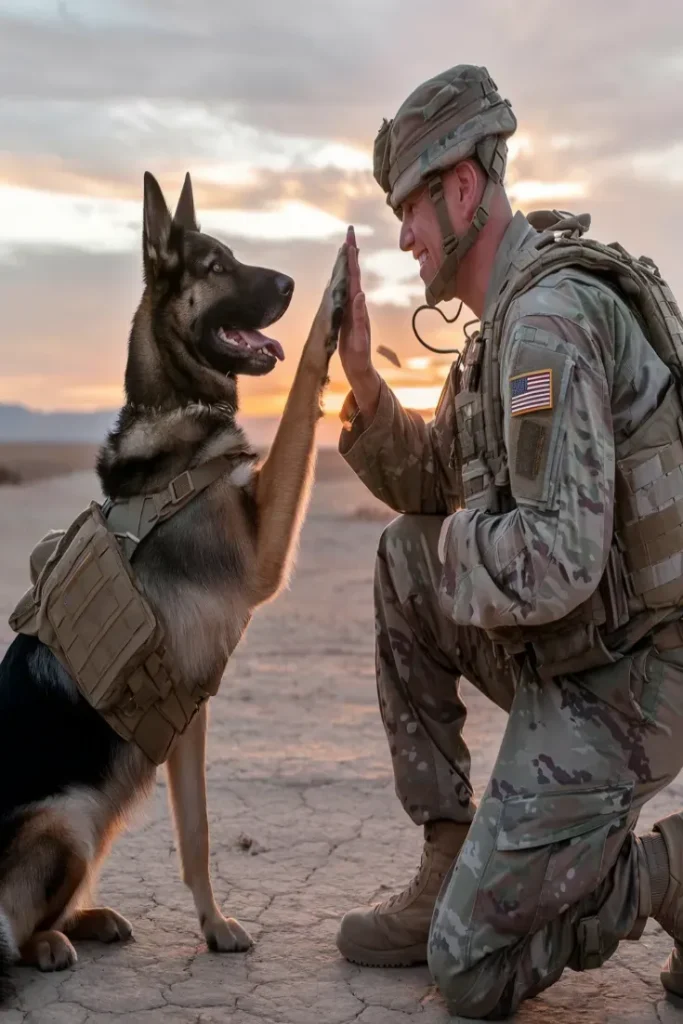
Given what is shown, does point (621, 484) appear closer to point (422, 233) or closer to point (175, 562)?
point (422, 233)

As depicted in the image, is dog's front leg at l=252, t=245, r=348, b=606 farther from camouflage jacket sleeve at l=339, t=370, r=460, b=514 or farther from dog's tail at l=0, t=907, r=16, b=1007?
dog's tail at l=0, t=907, r=16, b=1007

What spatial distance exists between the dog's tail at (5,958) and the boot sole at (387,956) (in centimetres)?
89

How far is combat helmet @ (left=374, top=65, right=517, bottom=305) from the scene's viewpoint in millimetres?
2844

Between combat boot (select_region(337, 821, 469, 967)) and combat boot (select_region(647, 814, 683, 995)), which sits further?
combat boot (select_region(337, 821, 469, 967))

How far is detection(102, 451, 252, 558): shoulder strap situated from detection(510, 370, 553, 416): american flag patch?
103 cm

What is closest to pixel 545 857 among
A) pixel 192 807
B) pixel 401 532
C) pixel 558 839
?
pixel 558 839

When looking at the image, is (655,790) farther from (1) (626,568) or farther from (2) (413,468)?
(2) (413,468)

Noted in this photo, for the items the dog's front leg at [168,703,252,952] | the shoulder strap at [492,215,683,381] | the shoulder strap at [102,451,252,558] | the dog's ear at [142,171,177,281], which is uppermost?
the dog's ear at [142,171,177,281]

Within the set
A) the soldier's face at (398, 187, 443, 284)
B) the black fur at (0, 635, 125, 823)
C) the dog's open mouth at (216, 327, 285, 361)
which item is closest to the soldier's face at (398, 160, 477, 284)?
the soldier's face at (398, 187, 443, 284)

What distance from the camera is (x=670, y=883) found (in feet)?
9.09

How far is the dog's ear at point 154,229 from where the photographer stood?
3.35 metres

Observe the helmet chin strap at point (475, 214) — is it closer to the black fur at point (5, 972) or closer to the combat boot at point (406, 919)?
the combat boot at point (406, 919)

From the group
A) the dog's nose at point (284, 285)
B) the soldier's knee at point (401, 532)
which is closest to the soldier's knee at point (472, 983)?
the soldier's knee at point (401, 532)

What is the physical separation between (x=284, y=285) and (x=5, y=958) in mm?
2103
